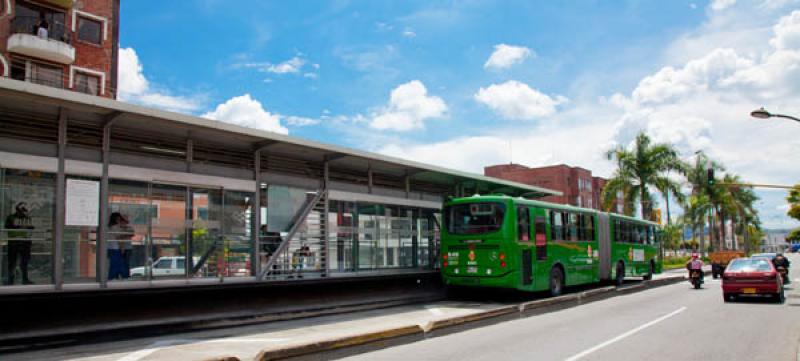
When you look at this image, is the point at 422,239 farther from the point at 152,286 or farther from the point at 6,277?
the point at 6,277

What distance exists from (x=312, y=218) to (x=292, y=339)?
18.4 feet

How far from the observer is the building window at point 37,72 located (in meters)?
28.1

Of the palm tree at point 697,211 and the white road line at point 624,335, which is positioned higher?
the palm tree at point 697,211

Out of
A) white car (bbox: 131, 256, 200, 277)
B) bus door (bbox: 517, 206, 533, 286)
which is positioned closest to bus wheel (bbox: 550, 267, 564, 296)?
bus door (bbox: 517, 206, 533, 286)

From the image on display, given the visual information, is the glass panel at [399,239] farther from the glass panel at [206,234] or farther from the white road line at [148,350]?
the white road line at [148,350]

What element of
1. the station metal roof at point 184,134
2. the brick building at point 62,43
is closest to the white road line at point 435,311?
the station metal roof at point 184,134

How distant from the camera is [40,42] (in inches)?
1096

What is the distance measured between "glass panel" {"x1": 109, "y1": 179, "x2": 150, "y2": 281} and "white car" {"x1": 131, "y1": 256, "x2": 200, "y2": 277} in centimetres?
2

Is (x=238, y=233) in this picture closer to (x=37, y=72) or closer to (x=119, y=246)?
(x=119, y=246)

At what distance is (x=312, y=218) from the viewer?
55.5ft

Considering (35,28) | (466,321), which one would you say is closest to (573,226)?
(466,321)

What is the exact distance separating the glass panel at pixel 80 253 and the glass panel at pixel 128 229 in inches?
11.7

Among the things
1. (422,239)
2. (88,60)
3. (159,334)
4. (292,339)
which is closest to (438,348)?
(292,339)

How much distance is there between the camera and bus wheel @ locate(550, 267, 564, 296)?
1992cm
